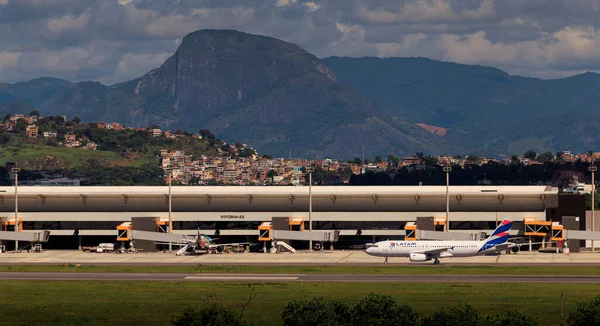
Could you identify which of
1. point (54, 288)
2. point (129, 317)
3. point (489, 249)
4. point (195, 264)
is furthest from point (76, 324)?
point (489, 249)

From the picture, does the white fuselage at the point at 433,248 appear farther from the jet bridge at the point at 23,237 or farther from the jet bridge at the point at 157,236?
the jet bridge at the point at 23,237

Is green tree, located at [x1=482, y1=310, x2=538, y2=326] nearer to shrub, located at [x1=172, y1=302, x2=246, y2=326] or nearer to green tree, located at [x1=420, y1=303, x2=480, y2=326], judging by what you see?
green tree, located at [x1=420, y1=303, x2=480, y2=326]

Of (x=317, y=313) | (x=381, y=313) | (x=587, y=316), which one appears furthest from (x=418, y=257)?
(x=587, y=316)

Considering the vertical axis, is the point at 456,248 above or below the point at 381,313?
above

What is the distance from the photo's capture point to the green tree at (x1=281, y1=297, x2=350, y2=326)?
63438 mm

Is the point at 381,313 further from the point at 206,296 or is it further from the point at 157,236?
the point at 157,236

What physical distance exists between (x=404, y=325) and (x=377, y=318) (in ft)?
5.96

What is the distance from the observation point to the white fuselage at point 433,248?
127688mm

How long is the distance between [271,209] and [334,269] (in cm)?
4089

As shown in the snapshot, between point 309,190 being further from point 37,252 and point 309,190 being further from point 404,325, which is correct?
point 404,325

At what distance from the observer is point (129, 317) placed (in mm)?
79250

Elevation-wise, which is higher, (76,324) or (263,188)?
(263,188)

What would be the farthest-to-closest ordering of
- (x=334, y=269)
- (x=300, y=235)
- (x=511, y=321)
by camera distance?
(x=300, y=235) → (x=334, y=269) → (x=511, y=321)

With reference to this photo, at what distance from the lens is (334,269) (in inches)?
4584
